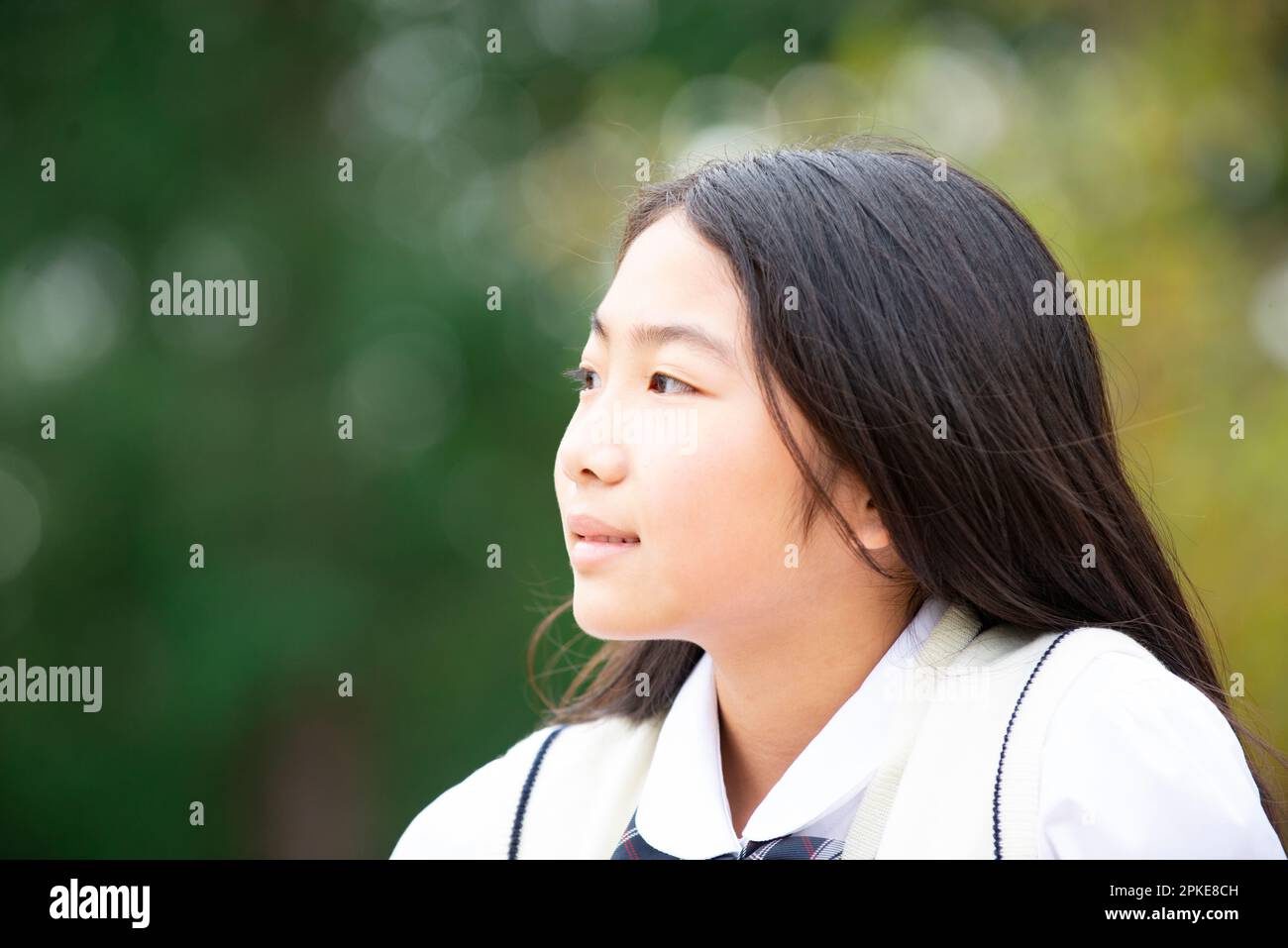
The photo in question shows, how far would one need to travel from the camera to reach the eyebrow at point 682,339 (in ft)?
5.38

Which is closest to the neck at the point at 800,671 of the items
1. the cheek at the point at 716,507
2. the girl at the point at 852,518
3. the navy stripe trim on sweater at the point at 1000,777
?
the girl at the point at 852,518

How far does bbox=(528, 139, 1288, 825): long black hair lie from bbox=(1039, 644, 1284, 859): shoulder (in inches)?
8.9

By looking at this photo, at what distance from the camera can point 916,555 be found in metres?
1.68

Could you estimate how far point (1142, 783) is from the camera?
1.39 meters

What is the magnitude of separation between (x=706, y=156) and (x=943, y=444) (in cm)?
73

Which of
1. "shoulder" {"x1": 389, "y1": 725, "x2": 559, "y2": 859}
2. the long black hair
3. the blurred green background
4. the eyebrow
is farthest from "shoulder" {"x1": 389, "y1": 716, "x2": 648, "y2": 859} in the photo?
the blurred green background

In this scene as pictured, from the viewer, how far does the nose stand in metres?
1.64

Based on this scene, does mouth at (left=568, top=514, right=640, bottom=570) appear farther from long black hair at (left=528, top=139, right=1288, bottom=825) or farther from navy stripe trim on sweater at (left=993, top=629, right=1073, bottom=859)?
navy stripe trim on sweater at (left=993, top=629, right=1073, bottom=859)

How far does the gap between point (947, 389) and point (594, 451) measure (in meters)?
0.46

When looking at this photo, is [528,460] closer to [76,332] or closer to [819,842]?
[76,332]

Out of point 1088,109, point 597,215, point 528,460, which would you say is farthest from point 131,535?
point 1088,109

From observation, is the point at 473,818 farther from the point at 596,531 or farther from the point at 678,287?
the point at 678,287

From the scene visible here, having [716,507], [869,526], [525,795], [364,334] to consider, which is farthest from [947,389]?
[364,334]

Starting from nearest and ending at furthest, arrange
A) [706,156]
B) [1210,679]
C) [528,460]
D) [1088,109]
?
[1210,679], [706,156], [1088,109], [528,460]
